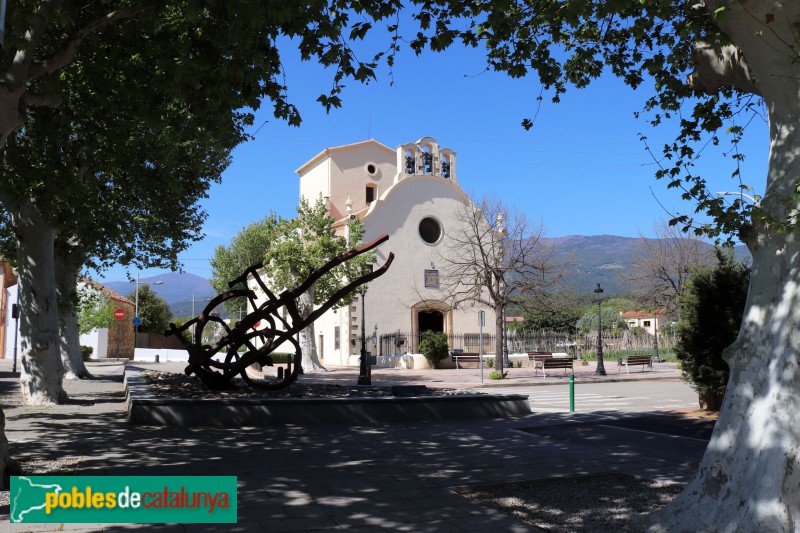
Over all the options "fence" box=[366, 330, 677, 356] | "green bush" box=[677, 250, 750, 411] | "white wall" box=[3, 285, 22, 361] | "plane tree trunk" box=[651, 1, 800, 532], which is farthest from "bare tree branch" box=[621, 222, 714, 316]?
"white wall" box=[3, 285, 22, 361]

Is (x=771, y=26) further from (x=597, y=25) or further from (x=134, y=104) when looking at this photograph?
(x=134, y=104)

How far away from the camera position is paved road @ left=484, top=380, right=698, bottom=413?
52.4ft

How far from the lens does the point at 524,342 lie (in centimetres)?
4312

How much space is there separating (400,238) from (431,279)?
11.1 feet

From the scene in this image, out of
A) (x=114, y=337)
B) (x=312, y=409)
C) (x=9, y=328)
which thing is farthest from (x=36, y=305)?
(x=114, y=337)

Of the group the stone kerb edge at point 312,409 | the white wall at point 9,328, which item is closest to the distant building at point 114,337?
the white wall at point 9,328

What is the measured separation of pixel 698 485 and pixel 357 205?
41733mm

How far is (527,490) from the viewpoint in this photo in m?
6.70

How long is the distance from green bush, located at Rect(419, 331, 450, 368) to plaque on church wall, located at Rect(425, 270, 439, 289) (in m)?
6.50

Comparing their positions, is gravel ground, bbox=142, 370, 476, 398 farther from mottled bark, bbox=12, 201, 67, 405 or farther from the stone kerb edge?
mottled bark, bbox=12, 201, 67, 405

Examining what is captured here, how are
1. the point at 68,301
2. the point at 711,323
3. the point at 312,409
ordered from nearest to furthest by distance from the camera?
the point at 312,409, the point at 711,323, the point at 68,301

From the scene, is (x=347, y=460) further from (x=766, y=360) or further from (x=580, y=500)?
(x=766, y=360)

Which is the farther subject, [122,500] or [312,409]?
[312,409]

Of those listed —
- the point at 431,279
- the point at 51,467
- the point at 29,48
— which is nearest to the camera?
the point at 51,467
